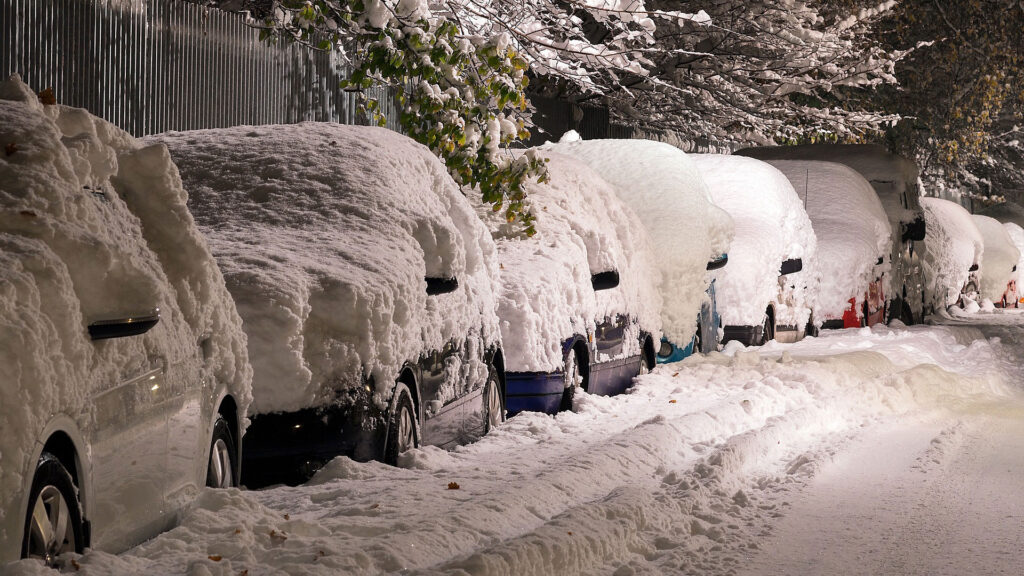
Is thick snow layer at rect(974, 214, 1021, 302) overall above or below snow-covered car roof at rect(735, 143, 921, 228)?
below

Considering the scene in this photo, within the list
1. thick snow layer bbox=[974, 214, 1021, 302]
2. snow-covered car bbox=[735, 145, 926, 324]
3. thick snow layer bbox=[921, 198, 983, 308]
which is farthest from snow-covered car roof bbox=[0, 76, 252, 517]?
thick snow layer bbox=[974, 214, 1021, 302]

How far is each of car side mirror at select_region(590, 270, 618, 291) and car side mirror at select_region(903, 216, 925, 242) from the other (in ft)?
35.2

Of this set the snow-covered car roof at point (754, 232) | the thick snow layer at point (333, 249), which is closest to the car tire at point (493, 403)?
the thick snow layer at point (333, 249)

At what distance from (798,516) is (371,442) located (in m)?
2.10

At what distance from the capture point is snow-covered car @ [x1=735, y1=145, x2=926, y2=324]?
19.6 metres

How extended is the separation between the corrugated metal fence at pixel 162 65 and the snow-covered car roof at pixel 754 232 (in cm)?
437

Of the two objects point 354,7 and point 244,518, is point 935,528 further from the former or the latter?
point 354,7

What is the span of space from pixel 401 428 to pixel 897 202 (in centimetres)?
1443

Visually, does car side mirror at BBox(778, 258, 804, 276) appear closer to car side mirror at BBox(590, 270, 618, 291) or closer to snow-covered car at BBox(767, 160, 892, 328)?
snow-covered car at BBox(767, 160, 892, 328)

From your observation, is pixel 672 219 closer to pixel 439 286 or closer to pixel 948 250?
pixel 439 286

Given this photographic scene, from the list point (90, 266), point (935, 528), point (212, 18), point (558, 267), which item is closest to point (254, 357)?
point (90, 266)

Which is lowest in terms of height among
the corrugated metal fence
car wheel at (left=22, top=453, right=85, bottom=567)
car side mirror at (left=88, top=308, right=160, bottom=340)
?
car wheel at (left=22, top=453, right=85, bottom=567)

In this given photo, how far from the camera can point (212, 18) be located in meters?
11.2

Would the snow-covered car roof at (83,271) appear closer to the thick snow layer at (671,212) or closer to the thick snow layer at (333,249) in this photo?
the thick snow layer at (333,249)
